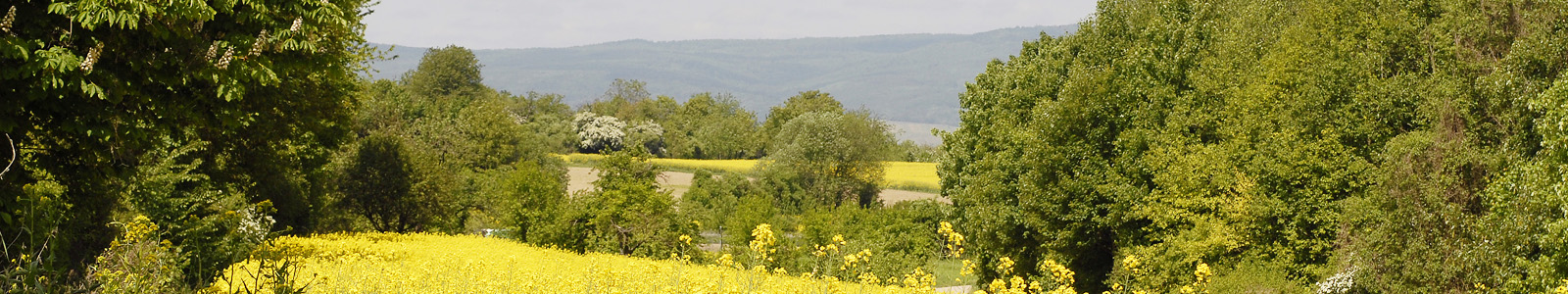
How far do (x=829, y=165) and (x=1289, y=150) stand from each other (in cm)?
6124

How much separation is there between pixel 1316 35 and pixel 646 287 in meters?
23.8

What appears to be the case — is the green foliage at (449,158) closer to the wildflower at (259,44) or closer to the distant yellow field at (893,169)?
the distant yellow field at (893,169)

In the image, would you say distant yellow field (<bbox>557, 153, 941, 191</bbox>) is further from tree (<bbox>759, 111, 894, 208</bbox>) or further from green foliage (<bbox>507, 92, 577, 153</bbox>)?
tree (<bbox>759, 111, 894, 208</bbox>)

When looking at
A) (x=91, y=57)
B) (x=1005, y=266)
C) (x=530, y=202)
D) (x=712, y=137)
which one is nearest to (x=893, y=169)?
(x=712, y=137)

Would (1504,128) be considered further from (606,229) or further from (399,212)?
(399,212)

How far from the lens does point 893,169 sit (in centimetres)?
10569

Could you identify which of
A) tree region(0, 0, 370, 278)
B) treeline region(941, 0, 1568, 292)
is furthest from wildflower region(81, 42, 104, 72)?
treeline region(941, 0, 1568, 292)

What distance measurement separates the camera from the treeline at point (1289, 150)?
22672mm

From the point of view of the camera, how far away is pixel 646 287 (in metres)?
9.19

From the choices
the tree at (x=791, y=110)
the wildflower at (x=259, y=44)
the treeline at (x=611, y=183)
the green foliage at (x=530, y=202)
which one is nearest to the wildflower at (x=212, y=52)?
the wildflower at (x=259, y=44)

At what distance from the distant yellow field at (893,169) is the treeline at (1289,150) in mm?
57366

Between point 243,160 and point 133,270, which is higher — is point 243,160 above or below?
below

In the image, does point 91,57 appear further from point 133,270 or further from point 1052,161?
point 1052,161

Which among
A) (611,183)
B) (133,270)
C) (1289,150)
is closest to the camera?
(133,270)
